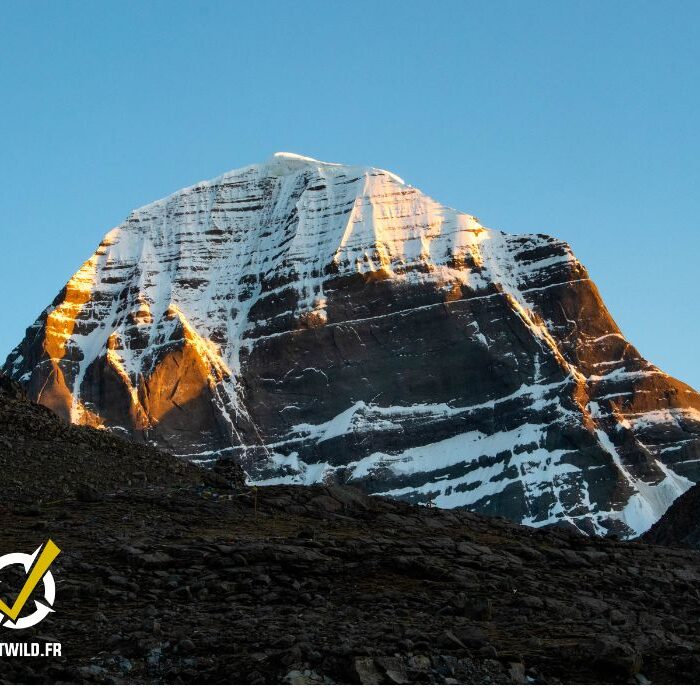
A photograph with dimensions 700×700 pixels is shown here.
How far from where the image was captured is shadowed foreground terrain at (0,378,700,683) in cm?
2814

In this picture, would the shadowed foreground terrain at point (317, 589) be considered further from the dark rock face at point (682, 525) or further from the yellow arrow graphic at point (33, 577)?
the dark rock face at point (682, 525)

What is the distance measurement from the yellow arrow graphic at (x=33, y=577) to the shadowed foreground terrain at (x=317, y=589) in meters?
0.40

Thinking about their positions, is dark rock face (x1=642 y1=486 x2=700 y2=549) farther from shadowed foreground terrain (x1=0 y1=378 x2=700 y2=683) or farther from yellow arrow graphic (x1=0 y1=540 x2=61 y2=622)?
yellow arrow graphic (x1=0 y1=540 x2=61 y2=622)

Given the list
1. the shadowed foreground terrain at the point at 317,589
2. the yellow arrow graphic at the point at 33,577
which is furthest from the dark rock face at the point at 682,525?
the yellow arrow graphic at the point at 33,577

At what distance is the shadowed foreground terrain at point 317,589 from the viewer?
28141 mm

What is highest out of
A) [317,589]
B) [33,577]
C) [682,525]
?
[682,525]

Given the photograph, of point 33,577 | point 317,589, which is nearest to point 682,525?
point 317,589

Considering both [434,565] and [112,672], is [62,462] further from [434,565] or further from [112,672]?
[112,672]

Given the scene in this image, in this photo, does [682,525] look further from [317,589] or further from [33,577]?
[33,577]

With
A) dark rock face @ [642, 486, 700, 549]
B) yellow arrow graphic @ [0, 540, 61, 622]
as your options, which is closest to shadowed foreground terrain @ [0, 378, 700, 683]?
yellow arrow graphic @ [0, 540, 61, 622]

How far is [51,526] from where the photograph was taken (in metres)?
38.8

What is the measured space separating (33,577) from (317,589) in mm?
6413

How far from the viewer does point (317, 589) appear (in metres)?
33.8

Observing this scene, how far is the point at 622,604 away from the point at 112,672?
14.2 meters
